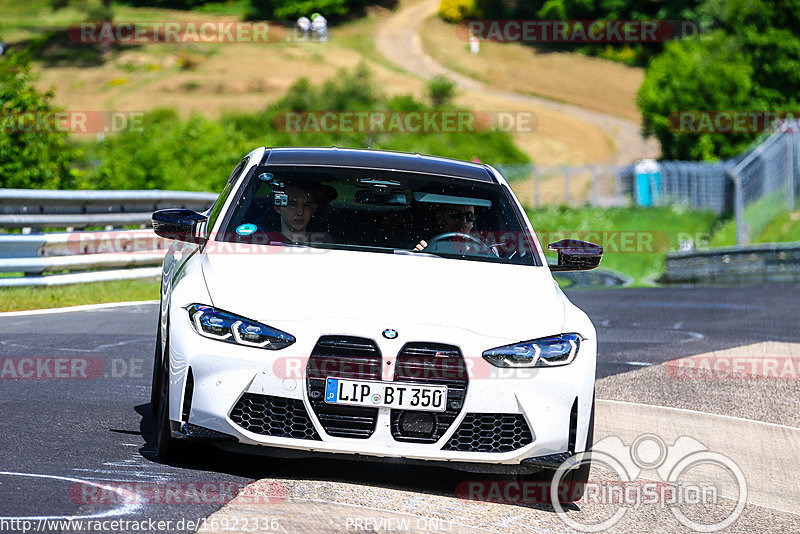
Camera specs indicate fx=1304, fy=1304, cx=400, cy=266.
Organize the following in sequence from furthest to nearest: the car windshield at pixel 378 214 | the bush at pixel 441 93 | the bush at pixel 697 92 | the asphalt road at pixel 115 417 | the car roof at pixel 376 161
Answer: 1. the bush at pixel 441 93
2. the bush at pixel 697 92
3. the car roof at pixel 376 161
4. the car windshield at pixel 378 214
5. the asphalt road at pixel 115 417

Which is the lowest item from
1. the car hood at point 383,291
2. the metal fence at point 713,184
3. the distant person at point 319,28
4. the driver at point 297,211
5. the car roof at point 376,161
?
the car hood at point 383,291

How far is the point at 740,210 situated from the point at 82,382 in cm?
2516

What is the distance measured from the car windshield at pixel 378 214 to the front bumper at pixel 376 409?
111 cm

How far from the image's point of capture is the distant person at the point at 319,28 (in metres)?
108

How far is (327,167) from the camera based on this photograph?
23.6ft

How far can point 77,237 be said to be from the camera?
15.4 m

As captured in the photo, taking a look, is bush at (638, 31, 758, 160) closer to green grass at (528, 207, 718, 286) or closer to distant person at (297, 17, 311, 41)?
green grass at (528, 207, 718, 286)

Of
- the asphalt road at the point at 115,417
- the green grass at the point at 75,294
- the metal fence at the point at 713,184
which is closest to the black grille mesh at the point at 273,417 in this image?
the asphalt road at the point at 115,417

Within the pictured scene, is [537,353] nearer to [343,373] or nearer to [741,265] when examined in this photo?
[343,373]

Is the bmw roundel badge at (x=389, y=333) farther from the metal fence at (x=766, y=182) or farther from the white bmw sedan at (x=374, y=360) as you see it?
the metal fence at (x=766, y=182)

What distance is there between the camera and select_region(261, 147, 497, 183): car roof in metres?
7.32

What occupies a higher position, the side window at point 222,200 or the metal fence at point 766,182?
the metal fence at point 766,182

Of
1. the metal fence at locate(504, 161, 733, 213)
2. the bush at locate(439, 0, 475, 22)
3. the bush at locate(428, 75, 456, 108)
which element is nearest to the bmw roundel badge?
the metal fence at locate(504, 161, 733, 213)

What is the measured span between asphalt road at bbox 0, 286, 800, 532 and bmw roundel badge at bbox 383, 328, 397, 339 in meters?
0.74
